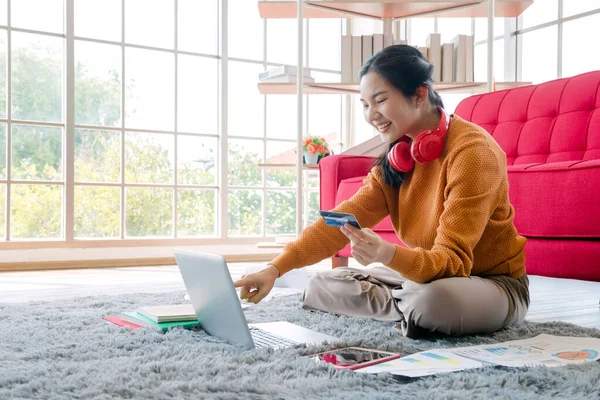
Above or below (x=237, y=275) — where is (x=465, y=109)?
above

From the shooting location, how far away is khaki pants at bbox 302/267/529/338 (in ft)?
4.84

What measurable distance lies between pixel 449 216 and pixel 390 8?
9.39 ft

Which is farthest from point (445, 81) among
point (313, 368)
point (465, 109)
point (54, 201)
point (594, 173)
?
point (313, 368)

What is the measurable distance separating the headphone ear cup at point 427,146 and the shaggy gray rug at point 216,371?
0.45 meters

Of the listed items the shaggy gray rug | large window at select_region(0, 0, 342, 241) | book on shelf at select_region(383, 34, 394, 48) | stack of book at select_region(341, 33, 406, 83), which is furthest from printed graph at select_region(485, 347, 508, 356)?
large window at select_region(0, 0, 342, 241)

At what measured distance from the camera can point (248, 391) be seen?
3.47ft

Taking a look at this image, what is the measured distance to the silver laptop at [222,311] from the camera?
135cm

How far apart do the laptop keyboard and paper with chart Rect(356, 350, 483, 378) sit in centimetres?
28

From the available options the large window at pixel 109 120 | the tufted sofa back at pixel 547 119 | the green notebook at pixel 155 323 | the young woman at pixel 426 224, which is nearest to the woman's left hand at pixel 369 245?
the young woman at pixel 426 224

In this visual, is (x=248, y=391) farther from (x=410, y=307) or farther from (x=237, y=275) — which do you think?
(x=237, y=275)

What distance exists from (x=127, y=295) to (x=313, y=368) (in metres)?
1.38

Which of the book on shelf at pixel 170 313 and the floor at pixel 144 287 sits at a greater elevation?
the book on shelf at pixel 170 313

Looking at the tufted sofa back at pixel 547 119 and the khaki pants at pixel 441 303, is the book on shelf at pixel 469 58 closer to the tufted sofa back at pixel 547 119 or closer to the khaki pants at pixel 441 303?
the tufted sofa back at pixel 547 119

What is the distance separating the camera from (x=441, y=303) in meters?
1.46
